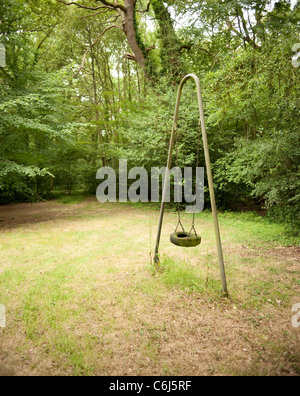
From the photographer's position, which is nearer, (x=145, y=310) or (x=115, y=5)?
(x=145, y=310)

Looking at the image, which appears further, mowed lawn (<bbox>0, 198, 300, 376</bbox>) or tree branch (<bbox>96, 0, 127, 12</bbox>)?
tree branch (<bbox>96, 0, 127, 12</bbox>)

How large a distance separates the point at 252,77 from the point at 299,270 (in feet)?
17.6

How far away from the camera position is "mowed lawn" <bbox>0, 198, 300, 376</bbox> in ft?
7.71

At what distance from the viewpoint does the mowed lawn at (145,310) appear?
92.5 inches

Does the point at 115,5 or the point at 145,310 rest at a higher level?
the point at 115,5

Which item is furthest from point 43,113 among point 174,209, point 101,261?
point 174,209

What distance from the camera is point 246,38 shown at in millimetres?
10008

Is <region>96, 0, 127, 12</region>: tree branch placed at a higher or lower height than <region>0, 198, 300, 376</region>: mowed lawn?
higher

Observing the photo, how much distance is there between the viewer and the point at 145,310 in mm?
3256

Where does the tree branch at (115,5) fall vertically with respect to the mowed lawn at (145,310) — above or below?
above

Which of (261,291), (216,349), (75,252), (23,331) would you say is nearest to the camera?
(216,349)

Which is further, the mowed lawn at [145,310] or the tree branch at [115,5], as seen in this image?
the tree branch at [115,5]
